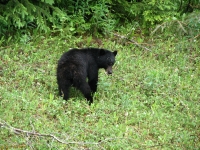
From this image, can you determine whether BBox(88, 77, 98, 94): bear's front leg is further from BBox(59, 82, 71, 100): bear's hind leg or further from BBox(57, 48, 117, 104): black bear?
BBox(59, 82, 71, 100): bear's hind leg

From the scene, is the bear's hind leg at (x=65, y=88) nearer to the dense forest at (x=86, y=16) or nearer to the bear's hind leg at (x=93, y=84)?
the bear's hind leg at (x=93, y=84)

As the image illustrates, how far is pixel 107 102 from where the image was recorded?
8586 millimetres

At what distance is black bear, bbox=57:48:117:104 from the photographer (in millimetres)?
7988

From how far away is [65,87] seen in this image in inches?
318

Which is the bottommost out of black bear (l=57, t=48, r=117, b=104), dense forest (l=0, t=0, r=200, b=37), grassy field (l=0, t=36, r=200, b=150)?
grassy field (l=0, t=36, r=200, b=150)

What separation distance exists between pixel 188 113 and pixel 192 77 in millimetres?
2309

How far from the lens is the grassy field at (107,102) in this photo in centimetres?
672

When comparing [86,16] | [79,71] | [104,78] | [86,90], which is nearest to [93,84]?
[86,90]

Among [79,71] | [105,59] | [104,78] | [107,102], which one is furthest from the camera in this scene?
[104,78]

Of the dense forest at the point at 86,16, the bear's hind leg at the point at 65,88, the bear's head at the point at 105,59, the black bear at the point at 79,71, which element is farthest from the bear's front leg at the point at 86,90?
the dense forest at the point at 86,16

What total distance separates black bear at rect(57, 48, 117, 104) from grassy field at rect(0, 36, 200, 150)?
0.25 metres

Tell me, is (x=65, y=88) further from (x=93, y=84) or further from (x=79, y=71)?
(x=93, y=84)

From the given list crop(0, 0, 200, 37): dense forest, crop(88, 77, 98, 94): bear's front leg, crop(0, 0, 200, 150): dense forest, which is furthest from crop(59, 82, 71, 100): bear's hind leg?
crop(0, 0, 200, 37): dense forest

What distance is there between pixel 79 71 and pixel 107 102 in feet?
3.34
